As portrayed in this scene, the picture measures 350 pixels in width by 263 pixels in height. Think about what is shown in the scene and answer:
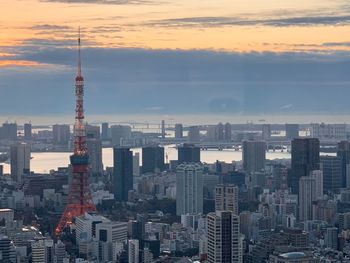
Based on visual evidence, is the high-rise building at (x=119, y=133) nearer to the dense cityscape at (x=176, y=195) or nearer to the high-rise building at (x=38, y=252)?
the dense cityscape at (x=176, y=195)

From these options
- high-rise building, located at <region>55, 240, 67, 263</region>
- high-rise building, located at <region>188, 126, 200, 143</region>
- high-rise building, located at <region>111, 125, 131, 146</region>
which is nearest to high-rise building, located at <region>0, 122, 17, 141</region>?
high-rise building, located at <region>111, 125, 131, 146</region>

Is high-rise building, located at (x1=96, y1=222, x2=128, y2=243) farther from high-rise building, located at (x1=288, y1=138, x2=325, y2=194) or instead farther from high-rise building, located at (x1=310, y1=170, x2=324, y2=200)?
high-rise building, located at (x1=288, y1=138, x2=325, y2=194)

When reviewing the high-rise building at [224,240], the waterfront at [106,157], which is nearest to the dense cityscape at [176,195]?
the high-rise building at [224,240]

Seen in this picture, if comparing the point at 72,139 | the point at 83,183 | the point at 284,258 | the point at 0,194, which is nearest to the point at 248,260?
the point at 284,258

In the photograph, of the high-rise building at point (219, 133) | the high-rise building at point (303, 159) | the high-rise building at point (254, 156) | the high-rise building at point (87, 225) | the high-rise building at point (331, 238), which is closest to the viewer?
the high-rise building at point (331, 238)

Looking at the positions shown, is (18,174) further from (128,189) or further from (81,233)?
(81,233)

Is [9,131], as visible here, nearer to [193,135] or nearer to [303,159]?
[193,135]

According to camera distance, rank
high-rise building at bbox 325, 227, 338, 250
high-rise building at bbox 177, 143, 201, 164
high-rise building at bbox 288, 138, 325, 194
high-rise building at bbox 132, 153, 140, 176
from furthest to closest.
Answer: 1. high-rise building at bbox 177, 143, 201, 164
2. high-rise building at bbox 132, 153, 140, 176
3. high-rise building at bbox 288, 138, 325, 194
4. high-rise building at bbox 325, 227, 338, 250
